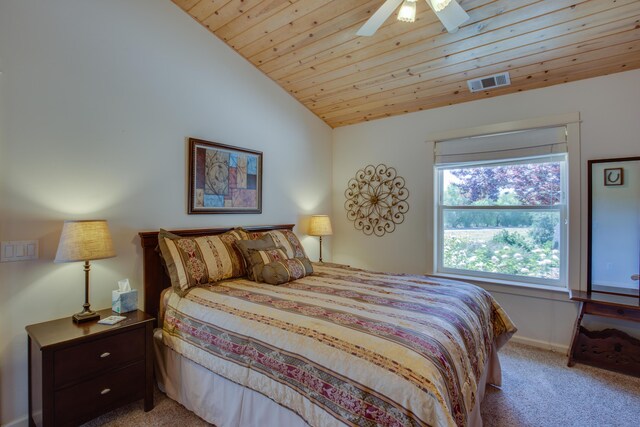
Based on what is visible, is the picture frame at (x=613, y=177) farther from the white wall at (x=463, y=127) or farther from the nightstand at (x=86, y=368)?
the nightstand at (x=86, y=368)

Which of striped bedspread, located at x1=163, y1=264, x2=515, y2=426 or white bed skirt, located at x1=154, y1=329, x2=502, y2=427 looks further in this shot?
white bed skirt, located at x1=154, y1=329, x2=502, y2=427

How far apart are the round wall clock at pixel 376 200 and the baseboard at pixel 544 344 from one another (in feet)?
5.67

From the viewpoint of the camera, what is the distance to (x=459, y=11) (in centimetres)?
186

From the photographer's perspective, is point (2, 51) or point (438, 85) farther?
point (438, 85)

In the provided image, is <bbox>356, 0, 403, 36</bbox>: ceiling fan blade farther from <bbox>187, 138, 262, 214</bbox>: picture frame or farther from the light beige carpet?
the light beige carpet

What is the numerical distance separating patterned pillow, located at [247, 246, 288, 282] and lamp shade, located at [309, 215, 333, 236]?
1145 millimetres

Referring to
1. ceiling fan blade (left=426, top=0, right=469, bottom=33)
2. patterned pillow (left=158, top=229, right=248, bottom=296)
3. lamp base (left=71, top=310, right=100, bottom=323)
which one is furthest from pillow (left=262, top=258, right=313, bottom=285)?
ceiling fan blade (left=426, top=0, right=469, bottom=33)

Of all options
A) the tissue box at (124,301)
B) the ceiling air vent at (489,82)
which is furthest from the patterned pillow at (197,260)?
the ceiling air vent at (489,82)

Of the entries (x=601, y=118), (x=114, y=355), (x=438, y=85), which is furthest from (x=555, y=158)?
(x=114, y=355)

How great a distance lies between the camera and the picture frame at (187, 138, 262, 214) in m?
2.82

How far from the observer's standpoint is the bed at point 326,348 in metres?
1.21

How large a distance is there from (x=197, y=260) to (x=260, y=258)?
0.50 m

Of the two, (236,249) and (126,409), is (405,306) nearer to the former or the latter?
(236,249)

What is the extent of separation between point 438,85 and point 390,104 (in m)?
0.62
